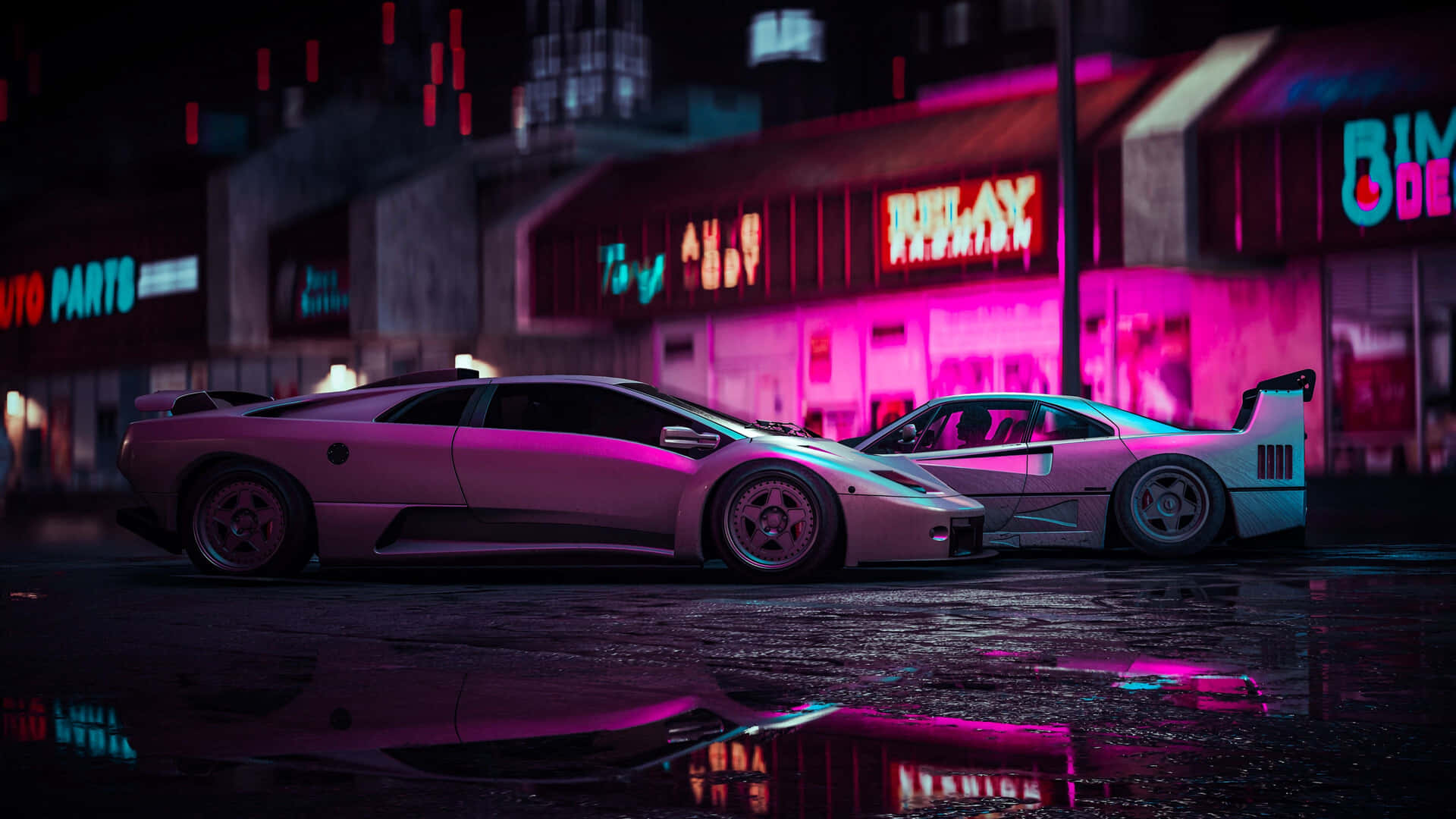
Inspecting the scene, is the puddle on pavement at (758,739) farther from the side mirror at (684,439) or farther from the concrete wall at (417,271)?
the concrete wall at (417,271)

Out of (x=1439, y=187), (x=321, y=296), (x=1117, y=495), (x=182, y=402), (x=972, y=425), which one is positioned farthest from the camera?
(x=321, y=296)

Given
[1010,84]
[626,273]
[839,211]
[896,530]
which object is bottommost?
[896,530]

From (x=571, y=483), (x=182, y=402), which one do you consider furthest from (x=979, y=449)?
(x=182, y=402)

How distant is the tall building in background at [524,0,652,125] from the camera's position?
59781mm

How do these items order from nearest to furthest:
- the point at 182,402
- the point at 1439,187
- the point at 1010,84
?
the point at 182,402, the point at 1439,187, the point at 1010,84

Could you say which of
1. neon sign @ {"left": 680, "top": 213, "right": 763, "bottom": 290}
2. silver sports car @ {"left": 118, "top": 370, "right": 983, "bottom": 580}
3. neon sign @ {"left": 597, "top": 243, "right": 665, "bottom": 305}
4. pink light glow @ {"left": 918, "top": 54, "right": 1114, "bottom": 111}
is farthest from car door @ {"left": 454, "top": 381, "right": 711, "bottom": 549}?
neon sign @ {"left": 597, "top": 243, "right": 665, "bottom": 305}

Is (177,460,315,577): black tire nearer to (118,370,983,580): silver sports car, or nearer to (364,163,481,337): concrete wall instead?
(118,370,983,580): silver sports car

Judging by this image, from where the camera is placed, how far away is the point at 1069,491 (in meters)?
11.6

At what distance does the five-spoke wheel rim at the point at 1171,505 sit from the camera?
38.1 feet

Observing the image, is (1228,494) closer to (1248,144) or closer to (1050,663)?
(1050,663)

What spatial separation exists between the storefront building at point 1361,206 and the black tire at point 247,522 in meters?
14.9

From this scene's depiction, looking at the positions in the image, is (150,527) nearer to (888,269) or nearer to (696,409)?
(696,409)

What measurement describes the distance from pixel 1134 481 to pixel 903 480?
2.37 metres

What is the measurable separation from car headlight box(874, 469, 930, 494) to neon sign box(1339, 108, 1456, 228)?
12.6 metres
